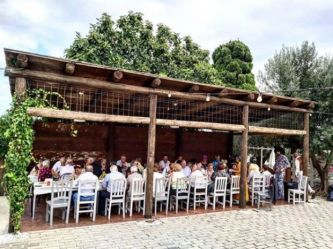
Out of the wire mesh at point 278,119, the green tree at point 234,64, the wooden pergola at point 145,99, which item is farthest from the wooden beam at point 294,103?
the green tree at point 234,64

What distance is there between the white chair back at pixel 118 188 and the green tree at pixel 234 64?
15.6 meters

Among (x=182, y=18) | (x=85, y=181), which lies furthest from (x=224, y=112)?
(x=182, y=18)

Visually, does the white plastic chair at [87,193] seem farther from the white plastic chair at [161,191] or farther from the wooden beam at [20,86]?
the wooden beam at [20,86]

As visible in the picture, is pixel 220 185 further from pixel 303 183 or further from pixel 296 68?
pixel 296 68

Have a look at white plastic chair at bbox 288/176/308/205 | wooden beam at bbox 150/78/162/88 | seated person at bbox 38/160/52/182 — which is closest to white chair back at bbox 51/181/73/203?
seated person at bbox 38/160/52/182

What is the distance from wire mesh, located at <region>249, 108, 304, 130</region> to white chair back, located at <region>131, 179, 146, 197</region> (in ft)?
19.6

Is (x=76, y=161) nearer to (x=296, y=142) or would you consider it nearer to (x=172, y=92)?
(x=172, y=92)

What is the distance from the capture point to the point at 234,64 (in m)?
21.4

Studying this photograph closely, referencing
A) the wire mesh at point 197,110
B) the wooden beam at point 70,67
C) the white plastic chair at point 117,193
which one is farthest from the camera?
the wire mesh at point 197,110

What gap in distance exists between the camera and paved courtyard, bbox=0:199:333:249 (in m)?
5.10

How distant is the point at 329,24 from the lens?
1105 centimetres

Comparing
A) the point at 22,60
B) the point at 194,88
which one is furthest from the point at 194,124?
the point at 22,60

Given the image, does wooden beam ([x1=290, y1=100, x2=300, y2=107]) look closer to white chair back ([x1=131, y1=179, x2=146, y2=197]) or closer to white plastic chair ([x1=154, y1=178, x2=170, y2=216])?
white plastic chair ([x1=154, y1=178, x2=170, y2=216])

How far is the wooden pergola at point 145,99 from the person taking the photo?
5.78 metres
